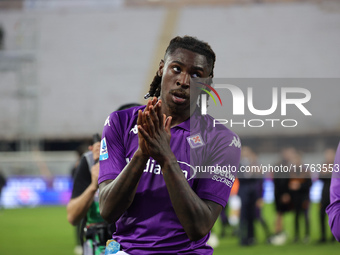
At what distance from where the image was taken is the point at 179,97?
2.62 metres

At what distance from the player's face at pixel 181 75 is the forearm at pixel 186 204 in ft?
1.38

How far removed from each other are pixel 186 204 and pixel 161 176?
0.87ft

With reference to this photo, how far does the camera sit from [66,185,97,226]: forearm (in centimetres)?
413

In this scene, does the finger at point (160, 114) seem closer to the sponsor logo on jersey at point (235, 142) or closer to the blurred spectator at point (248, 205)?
the sponsor logo on jersey at point (235, 142)

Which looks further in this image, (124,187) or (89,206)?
(89,206)

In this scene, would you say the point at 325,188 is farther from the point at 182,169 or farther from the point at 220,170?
the point at 182,169

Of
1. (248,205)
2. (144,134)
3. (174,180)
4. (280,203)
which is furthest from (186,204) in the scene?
(280,203)

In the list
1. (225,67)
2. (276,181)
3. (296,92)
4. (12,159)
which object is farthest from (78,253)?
(225,67)

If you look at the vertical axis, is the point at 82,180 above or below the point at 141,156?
below

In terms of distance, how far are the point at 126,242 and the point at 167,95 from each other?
756mm

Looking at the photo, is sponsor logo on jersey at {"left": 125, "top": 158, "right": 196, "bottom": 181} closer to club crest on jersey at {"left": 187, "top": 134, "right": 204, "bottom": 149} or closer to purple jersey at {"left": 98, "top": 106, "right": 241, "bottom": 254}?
purple jersey at {"left": 98, "top": 106, "right": 241, "bottom": 254}

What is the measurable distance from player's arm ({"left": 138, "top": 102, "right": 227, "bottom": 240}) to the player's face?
0.29 meters

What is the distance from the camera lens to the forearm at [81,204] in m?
4.13

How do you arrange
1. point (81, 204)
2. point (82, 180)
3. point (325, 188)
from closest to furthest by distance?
point (81, 204) < point (82, 180) < point (325, 188)
